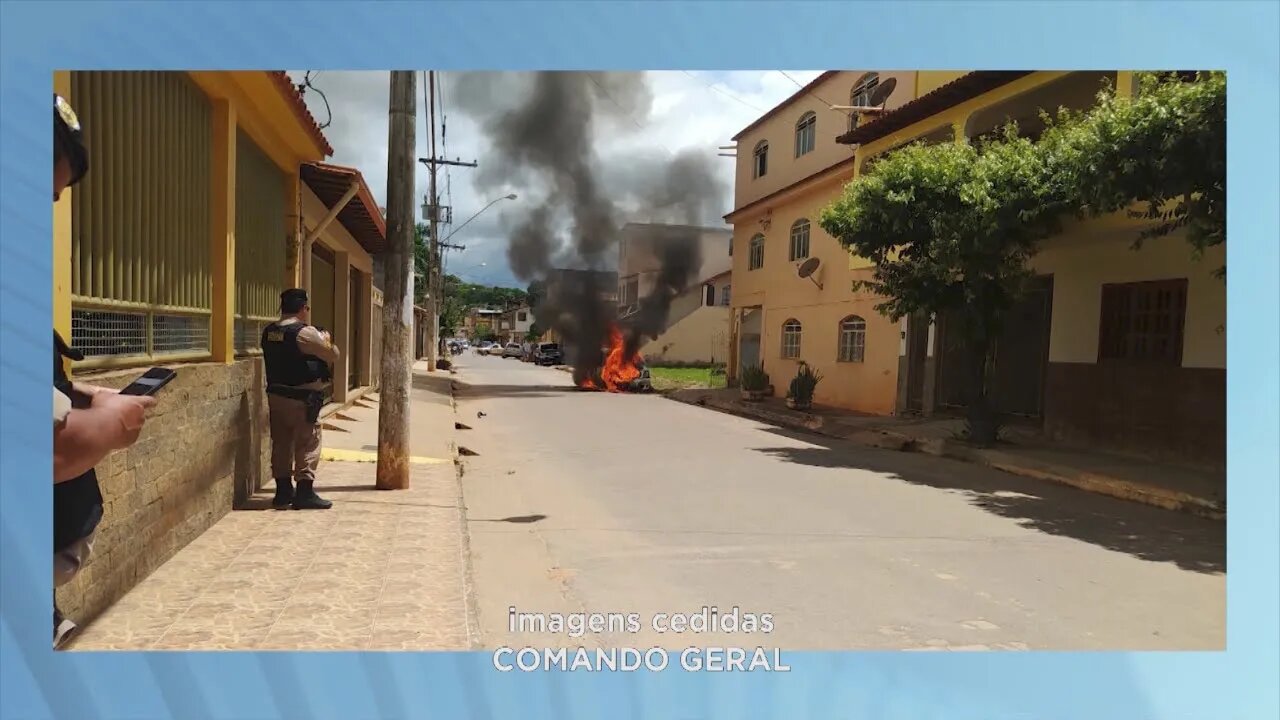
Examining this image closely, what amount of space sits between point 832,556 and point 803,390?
981 cm

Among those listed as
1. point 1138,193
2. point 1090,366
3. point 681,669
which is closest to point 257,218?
point 681,669

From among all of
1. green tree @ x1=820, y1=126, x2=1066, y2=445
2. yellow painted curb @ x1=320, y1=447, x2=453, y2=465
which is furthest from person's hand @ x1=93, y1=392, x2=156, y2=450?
green tree @ x1=820, y1=126, x2=1066, y2=445

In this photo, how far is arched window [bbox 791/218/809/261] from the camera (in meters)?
16.5

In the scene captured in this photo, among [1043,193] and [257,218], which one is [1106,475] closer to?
[1043,193]

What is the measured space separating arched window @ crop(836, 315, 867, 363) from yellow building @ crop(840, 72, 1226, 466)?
2707mm

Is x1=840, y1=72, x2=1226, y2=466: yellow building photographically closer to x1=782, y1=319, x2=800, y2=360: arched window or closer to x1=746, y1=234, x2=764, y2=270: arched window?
x1=782, y1=319, x2=800, y2=360: arched window

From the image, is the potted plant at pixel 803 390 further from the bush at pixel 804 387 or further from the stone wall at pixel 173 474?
the stone wall at pixel 173 474

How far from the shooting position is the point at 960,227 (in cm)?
896

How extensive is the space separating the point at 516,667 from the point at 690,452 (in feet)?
21.4

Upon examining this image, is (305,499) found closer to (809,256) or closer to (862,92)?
(862,92)

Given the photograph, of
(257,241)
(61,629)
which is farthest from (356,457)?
(61,629)

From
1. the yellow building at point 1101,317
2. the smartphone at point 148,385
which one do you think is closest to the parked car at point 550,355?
the yellow building at point 1101,317

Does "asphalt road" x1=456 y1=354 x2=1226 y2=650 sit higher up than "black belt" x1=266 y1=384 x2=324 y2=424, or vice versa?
"black belt" x1=266 y1=384 x2=324 y2=424

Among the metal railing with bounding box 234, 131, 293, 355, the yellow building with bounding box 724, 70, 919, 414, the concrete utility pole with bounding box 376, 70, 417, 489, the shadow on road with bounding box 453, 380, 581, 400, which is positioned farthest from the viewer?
the shadow on road with bounding box 453, 380, 581, 400
